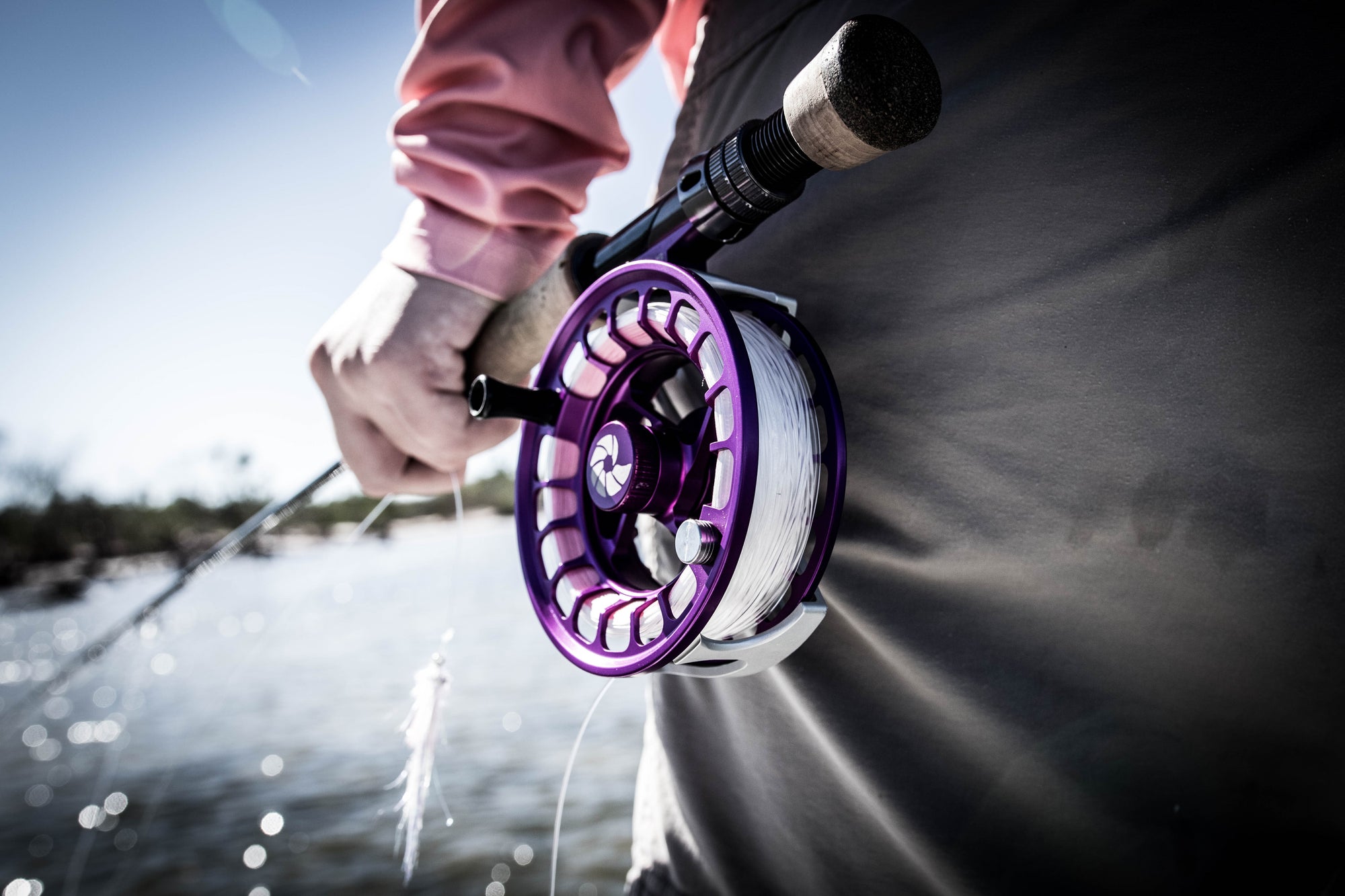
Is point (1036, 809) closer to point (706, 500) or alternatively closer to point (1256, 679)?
point (1256, 679)

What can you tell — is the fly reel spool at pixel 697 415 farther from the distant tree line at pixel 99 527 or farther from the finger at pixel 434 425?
the distant tree line at pixel 99 527

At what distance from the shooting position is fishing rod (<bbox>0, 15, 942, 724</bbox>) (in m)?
0.66

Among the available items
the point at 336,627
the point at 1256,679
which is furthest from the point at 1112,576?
the point at 336,627

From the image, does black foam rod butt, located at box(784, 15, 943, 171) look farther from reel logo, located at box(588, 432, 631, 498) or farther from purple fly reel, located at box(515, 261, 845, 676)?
reel logo, located at box(588, 432, 631, 498)

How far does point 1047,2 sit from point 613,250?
54 cm

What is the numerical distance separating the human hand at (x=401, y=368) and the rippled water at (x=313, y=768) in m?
0.35

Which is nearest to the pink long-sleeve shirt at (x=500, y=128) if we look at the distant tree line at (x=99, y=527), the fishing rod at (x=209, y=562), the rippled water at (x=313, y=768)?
the fishing rod at (x=209, y=562)

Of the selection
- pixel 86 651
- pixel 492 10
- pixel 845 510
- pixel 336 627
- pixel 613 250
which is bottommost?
pixel 336 627

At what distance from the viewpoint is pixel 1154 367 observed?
2.23 feet

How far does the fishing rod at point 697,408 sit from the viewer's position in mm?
665

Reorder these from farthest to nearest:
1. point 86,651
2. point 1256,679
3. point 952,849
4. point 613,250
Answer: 1. point 86,651
2. point 613,250
3. point 952,849
4. point 1256,679

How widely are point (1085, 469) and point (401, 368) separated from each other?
83 cm

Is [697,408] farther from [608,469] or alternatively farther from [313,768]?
[313,768]

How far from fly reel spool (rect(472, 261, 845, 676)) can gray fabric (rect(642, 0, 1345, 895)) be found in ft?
0.29
